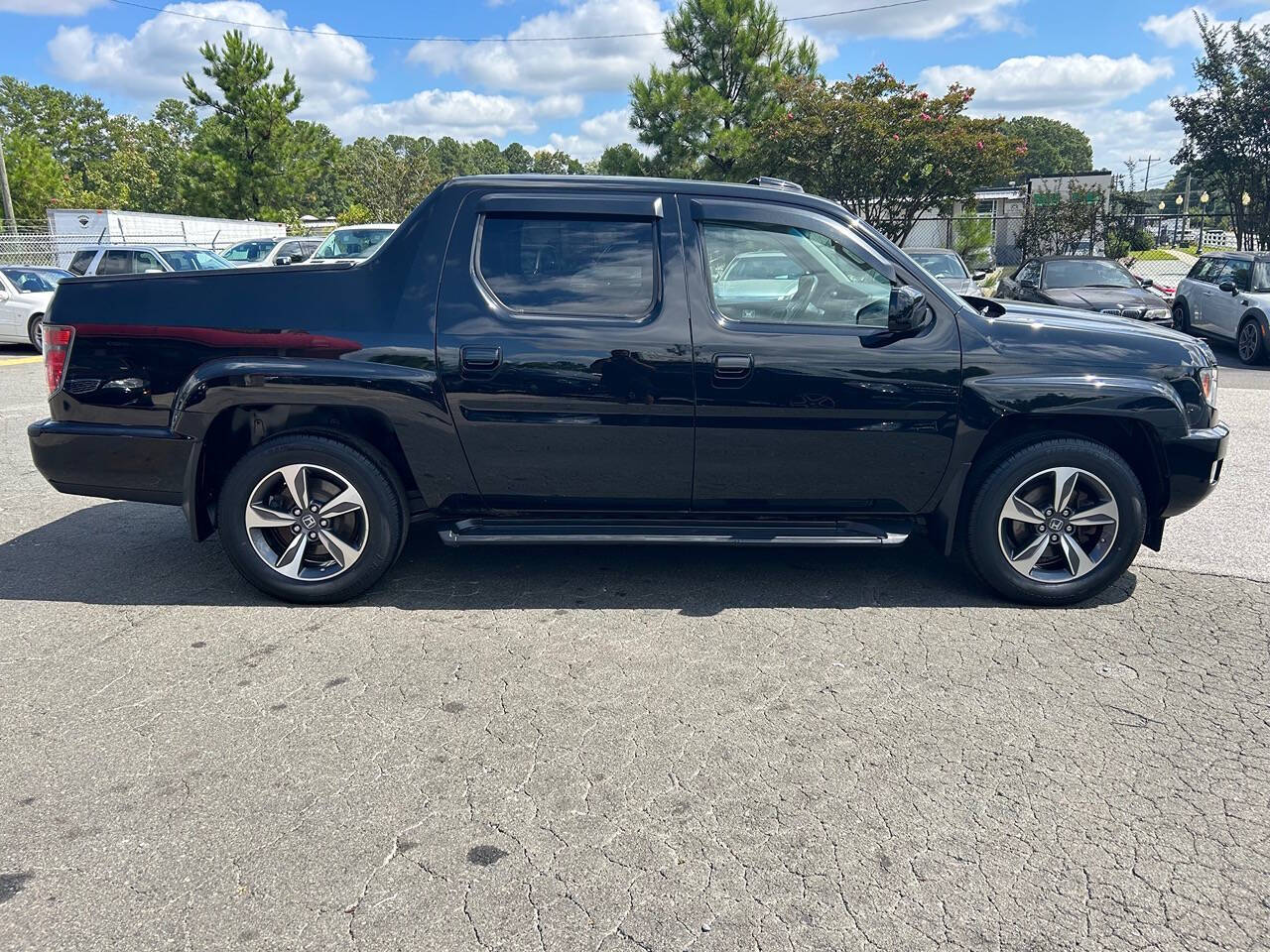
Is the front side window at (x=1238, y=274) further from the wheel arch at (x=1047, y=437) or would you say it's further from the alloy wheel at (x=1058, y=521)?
the alloy wheel at (x=1058, y=521)

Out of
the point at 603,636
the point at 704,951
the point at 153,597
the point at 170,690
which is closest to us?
the point at 704,951

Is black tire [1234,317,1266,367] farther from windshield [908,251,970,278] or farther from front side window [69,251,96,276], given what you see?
front side window [69,251,96,276]

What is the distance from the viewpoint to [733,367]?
433cm

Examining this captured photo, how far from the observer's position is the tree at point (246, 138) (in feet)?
116

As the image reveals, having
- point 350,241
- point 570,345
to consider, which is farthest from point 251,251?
point 570,345

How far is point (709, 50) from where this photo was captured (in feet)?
108

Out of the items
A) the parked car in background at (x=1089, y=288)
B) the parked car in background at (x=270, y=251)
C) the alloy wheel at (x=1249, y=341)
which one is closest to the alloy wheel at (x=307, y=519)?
the parked car in background at (x=1089, y=288)

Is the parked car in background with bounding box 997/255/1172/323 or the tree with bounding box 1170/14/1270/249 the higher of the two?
the tree with bounding box 1170/14/1270/249

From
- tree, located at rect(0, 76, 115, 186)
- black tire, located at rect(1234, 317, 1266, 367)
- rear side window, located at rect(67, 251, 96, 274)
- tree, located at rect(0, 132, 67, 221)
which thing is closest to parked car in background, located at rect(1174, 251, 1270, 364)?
black tire, located at rect(1234, 317, 1266, 367)

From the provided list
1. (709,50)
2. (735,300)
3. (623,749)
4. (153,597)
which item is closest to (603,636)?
(623,749)

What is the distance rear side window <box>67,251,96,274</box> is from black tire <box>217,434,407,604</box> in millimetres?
16124

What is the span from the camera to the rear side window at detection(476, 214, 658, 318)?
4418 millimetres

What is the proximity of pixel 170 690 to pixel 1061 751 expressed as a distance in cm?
328

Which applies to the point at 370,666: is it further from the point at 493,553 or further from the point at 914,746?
the point at 914,746
